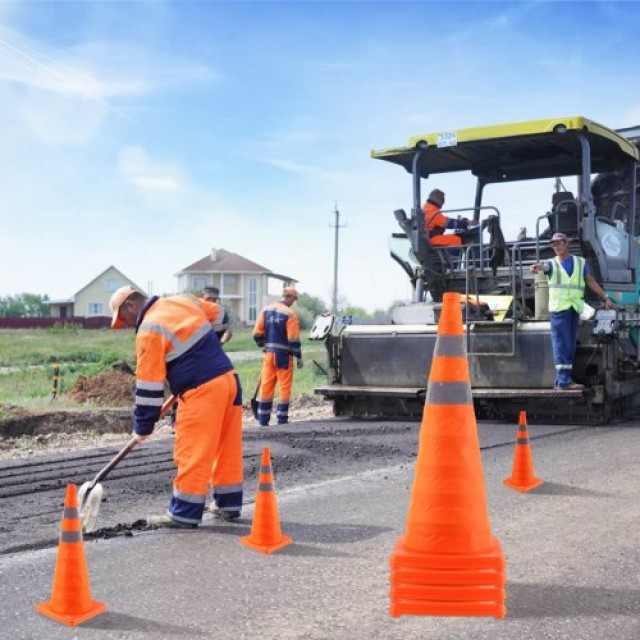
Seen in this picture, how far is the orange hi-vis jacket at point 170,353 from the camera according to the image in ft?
17.6

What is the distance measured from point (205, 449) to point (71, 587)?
1529 millimetres

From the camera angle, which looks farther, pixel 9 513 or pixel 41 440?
pixel 41 440

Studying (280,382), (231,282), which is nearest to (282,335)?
(280,382)

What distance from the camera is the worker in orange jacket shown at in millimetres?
5371

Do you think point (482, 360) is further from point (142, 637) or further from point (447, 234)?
point (142, 637)

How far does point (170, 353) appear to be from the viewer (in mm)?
5500

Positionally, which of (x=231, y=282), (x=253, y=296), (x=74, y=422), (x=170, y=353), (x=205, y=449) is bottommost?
(x=74, y=422)

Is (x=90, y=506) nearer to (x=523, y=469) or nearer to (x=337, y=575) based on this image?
(x=337, y=575)

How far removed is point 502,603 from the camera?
12.7 feet

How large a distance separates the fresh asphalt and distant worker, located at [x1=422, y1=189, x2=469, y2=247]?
4502 mm

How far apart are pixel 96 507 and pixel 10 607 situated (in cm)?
120

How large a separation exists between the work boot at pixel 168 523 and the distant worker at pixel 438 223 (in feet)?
19.7

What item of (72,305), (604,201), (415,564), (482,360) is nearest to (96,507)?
(415,564)

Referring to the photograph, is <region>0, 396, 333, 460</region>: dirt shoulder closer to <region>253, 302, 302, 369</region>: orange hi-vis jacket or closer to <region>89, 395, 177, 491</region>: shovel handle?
<region>253, 302, 302, 369</region>: orange hi-vis jacket
